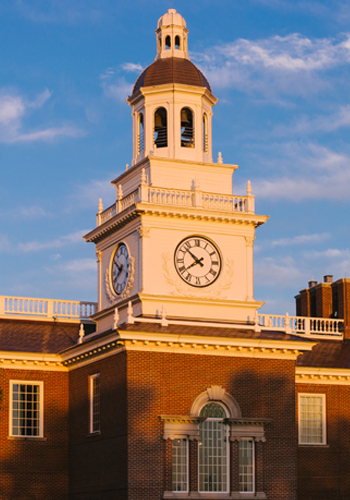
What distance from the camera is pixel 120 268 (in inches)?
1720

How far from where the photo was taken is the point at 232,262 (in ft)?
142

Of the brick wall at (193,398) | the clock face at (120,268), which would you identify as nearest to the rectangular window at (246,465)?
the brick wall at (193,398)

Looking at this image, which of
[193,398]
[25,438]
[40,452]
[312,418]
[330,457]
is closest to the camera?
[193,398]

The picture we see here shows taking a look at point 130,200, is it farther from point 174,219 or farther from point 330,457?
point 330,457

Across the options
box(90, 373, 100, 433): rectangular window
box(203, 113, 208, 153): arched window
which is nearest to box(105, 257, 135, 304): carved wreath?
box(90, 373, 100, 433): rectangular window

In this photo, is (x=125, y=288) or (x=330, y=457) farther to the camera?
(x=330, y=457)

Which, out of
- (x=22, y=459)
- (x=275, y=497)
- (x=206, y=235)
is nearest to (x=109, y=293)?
(x=206, y=235)

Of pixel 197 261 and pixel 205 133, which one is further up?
pixel 205 133

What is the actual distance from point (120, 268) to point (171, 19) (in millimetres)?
12296

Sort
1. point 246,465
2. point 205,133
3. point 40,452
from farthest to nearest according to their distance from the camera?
point 205,133, point 40,452, point 246,465

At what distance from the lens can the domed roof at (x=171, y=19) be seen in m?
47.2

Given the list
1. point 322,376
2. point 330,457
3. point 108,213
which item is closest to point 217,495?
point 330,457

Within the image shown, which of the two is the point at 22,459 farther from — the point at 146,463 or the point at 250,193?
the point at 250,193

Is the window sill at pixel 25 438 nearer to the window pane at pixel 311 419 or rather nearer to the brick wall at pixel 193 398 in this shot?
the brick wall at pixel 193 398
